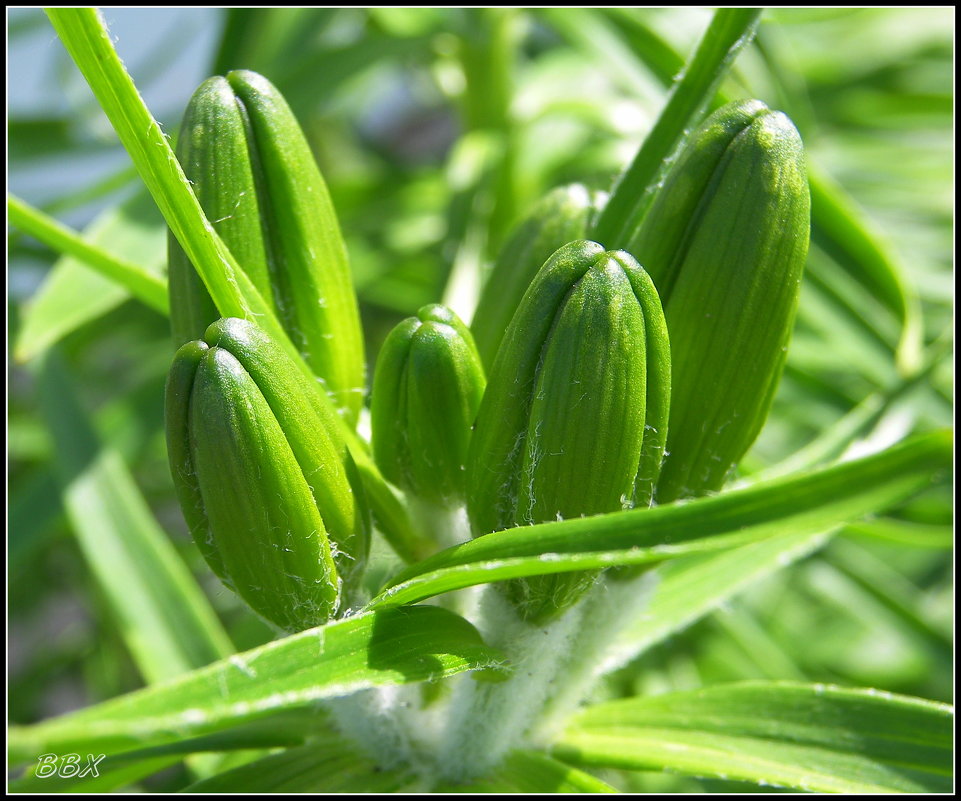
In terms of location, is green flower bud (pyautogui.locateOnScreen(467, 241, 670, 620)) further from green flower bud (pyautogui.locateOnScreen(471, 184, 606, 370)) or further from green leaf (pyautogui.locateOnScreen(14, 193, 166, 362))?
green leaf (pyautogui.locateOnScreen(14, 193, 166, 362))

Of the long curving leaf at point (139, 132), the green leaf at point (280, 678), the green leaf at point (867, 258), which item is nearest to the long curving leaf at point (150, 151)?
the long curving leaf at point (139, 132)

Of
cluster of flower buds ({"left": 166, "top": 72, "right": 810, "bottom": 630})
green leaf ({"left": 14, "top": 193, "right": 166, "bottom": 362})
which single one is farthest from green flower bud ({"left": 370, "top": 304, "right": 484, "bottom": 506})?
green leaf ({"left": 14, "top": 193, "right": 166, "bottom": 362})

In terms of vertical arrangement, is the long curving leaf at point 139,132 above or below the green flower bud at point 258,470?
above

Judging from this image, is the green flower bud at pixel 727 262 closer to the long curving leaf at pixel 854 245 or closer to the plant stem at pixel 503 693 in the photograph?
the plant stem at pixel 503 693

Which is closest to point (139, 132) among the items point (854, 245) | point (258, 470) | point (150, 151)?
point (150, 151)

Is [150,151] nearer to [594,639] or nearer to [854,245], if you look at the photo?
[594,639]

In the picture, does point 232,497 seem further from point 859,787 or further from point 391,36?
point 391,36

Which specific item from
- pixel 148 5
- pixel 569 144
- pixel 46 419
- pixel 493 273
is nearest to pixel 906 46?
pixel 569 144
